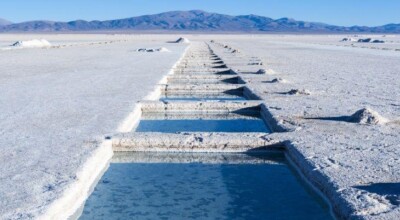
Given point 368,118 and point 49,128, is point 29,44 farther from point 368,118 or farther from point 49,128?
point 368,118

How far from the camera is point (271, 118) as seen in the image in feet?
26.1

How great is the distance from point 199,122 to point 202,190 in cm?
374

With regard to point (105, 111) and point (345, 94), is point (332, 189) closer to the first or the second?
point (105, 111)

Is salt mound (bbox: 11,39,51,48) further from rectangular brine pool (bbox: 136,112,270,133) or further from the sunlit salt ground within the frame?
the sunlit salt ground

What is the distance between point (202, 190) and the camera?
494 cm

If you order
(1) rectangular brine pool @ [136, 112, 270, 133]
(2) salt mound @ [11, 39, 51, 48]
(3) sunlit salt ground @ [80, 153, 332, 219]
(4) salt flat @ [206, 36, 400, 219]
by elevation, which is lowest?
(2) salt mound @ [11, 39, 51, 48]

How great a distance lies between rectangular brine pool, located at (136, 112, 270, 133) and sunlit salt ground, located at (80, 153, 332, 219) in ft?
6.02

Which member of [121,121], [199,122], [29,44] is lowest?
[29,44]

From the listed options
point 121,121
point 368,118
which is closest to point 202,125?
point 121,121

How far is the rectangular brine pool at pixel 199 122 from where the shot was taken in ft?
26.3

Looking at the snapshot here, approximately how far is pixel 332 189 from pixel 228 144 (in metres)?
2.01

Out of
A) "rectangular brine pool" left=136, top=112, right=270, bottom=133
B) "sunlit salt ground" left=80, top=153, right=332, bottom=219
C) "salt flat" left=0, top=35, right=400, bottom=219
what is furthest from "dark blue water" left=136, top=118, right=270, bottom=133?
"sunlit salt ground" left=80, top=153, right=332, bottom=219

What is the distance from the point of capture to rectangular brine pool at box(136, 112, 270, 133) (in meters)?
8.01

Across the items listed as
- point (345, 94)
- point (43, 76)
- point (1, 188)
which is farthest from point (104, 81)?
point (1, 188)
